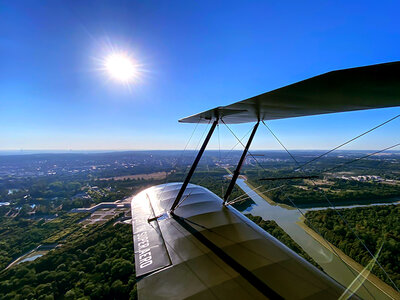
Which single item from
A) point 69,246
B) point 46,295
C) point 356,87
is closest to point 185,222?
point 356,87

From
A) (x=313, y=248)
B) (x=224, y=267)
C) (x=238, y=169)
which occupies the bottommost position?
(x=313, y=248)

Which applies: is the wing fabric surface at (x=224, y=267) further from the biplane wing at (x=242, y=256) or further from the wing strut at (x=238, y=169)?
the wing strut at (x=238, y=169)

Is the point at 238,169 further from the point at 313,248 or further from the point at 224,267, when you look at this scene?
the point at 313,248

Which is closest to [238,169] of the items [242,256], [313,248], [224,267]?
[242,256]

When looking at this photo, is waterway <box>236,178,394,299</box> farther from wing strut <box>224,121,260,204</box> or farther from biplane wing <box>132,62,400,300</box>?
biplane wing <box>132,62,400,300</box>

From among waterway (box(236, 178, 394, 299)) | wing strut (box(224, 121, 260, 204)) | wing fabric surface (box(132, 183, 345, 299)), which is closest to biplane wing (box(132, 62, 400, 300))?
wing fabric surface (box(132, 183, 345, 299))

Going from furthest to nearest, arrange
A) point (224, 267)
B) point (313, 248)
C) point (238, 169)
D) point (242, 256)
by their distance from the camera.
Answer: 1. point (313, 248)
2. point (238, 169)
3. point (242, 256)
4. point (224, 267)
